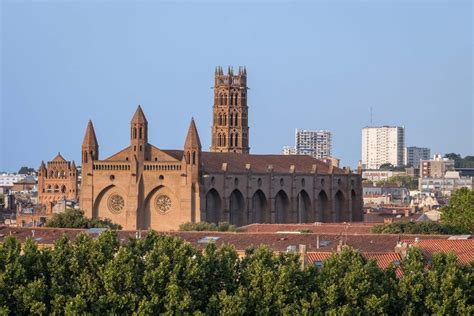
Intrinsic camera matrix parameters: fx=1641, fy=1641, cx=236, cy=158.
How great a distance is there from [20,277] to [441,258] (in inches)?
678

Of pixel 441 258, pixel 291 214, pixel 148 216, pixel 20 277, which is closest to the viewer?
pixel 20 277

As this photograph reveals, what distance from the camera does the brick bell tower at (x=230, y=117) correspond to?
17438cm

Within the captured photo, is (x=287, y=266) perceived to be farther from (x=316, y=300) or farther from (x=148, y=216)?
(x=148, y=216)

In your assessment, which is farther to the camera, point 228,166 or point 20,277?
point 228,166

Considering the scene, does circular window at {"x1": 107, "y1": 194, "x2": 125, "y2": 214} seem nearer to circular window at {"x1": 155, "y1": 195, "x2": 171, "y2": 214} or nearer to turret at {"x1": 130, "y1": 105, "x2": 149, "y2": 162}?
circular window at {"x1": 155, "y1": 195, "x2": 171, "y2": 214}

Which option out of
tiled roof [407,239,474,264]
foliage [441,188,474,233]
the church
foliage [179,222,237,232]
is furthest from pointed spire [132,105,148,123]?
tiled roof [407,239,474,264]

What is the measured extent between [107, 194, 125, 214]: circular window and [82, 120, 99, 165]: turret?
3.98 meters

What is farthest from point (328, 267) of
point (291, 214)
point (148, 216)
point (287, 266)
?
point (291, 214)

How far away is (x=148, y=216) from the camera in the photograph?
138250 mm

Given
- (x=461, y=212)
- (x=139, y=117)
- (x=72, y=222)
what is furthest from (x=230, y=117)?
(x=72, y=222)

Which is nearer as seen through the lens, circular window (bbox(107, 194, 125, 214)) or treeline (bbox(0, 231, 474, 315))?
treeline (bbox(0, 231, 474, 315))

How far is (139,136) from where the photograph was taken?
141 m

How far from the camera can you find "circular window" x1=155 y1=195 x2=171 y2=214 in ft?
453

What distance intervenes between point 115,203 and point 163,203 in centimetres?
433
